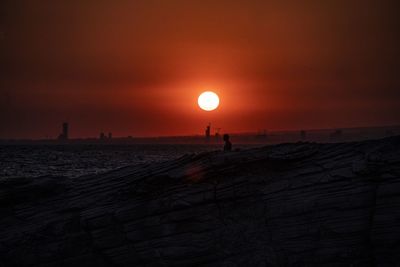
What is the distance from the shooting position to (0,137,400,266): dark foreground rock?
11.0m

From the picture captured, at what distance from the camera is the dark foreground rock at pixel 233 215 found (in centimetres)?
1097

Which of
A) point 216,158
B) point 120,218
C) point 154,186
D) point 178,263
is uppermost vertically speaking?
point 216,158

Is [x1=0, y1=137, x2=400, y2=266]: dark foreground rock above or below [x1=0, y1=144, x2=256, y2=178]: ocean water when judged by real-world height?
above

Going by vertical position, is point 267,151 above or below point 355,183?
above

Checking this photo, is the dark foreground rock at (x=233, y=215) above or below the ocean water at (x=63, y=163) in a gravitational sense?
above

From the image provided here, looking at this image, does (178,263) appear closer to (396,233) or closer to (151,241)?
(151,241)

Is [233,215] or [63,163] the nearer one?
[233,215]

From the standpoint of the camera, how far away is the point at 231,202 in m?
12.2

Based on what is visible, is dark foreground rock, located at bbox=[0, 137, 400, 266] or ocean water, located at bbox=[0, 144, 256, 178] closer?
dark foreground rock, located at bbox=[0, 137, 400, 266]

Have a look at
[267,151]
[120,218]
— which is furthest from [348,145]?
[120,218]

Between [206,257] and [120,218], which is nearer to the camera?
[206,257]

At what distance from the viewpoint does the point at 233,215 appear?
12016 mm

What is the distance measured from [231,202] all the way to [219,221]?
0.64 metres

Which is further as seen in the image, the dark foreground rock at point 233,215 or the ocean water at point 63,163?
the ocean water at point 63,163
